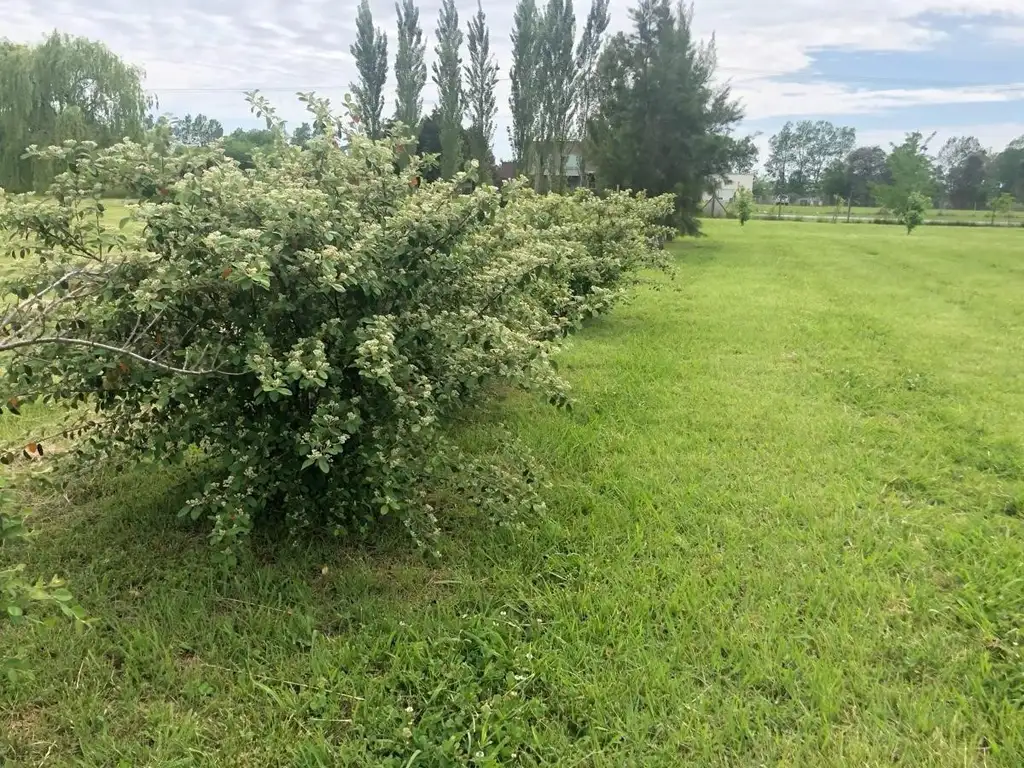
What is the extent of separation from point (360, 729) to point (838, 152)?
3346 inches

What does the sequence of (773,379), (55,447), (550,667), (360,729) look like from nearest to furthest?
(360,729), (550,667), (55,447), (773,379)

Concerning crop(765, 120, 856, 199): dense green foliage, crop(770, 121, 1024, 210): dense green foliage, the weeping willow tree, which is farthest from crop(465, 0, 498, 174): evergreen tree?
crop(765, 120, 856, 199): dense green foliage

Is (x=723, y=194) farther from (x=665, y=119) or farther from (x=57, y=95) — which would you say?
(x=57, y=95)

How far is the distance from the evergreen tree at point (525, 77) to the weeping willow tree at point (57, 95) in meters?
13.9

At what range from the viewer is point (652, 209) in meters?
8.36

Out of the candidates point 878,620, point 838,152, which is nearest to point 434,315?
point 878,620

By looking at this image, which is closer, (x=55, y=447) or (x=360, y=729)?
(x=360, y=729)

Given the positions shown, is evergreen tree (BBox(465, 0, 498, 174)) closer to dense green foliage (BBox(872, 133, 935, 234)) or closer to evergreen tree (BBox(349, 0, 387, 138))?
evergreen tree (BBox(349, 0, 387, 138))

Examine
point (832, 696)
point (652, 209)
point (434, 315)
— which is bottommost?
point (832, 696)

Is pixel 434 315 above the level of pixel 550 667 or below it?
above

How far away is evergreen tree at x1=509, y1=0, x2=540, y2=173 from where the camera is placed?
27.9 m

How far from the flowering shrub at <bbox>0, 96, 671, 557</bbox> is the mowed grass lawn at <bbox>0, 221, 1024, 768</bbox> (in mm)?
299

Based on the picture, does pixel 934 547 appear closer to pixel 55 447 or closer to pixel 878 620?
pixel 878 620

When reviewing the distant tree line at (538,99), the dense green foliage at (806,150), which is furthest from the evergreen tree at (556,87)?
the dense green foliage at (806,150)
